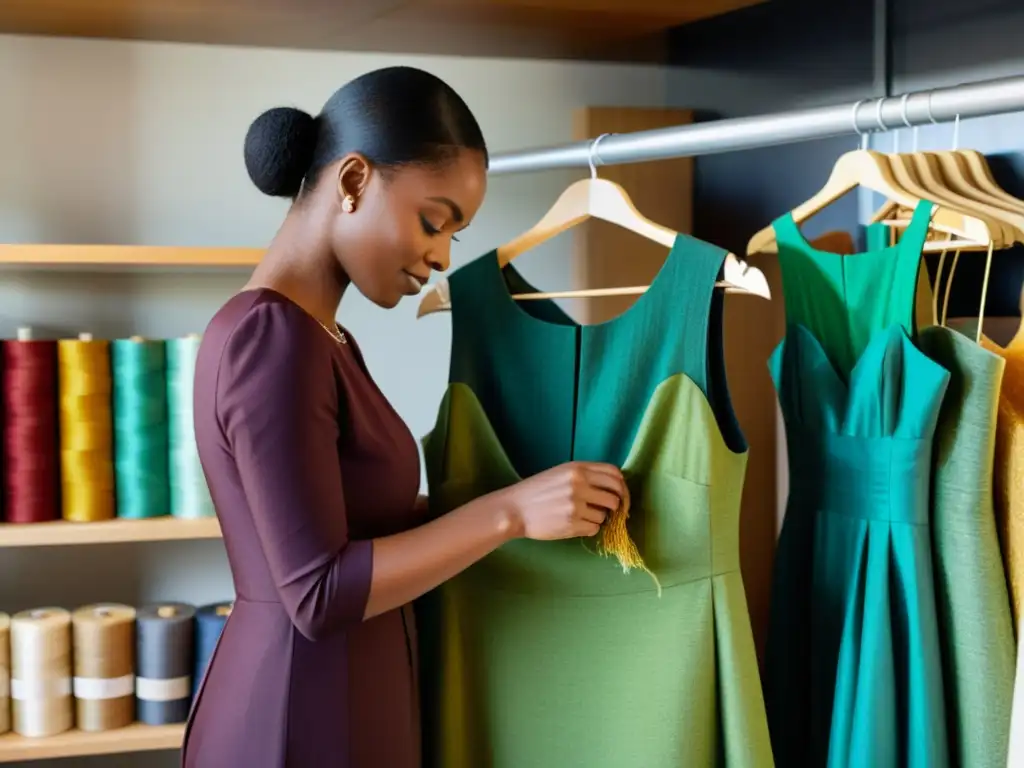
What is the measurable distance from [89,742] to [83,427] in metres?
0.41

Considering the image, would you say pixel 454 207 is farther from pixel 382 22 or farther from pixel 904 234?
pixel 382 22

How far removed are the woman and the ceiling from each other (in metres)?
0.69

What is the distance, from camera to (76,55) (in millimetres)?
1636

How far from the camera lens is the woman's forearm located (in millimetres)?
824

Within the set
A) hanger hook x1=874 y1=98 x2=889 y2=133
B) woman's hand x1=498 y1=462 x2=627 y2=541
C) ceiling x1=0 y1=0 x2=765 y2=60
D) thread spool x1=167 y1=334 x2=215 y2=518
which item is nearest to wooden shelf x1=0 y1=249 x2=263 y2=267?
thread spool x1=167 y1=334 x2=215 y2=518

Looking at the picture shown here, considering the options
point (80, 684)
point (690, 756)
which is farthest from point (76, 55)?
point (690, 756)

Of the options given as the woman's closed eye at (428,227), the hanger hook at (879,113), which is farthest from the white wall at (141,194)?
the hanger hook at (879,113)

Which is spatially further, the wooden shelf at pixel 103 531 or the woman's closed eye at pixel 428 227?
the wooden shelf at pixel 103 531

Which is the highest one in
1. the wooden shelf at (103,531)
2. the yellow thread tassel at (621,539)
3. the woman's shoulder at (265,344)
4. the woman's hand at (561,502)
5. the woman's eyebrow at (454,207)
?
the woman's eyebrow at (454,207)

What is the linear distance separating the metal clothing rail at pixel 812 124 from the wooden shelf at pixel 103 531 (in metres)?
0.68

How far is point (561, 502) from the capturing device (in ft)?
2.83

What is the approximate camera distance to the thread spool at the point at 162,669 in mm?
1444

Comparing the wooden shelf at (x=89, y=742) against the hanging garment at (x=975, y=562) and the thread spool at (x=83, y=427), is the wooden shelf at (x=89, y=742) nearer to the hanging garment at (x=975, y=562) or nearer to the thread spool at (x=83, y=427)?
the thread spool at (x=83, y=427)

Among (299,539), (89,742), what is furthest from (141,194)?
(299,539)
